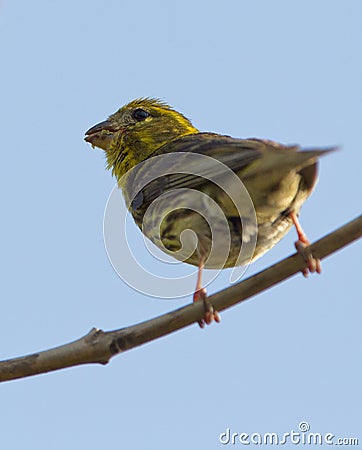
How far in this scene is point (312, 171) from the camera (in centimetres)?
558

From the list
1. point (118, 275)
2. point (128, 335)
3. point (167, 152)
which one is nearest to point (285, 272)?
point (128, 335)

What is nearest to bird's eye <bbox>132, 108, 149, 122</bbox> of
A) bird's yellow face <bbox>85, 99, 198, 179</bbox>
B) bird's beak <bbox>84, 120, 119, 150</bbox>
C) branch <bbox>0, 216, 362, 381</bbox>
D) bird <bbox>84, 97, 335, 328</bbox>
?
bird's yellow face <bbox>85, 99, 198, 179</bbox>

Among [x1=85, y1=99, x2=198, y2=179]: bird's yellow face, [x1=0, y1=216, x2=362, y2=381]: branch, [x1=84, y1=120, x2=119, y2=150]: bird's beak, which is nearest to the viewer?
[x1=0, y1=216, x2=362, y2=381]: branch

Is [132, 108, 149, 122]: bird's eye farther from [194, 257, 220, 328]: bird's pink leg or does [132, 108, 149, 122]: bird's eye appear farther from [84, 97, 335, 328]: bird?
[194, 257, 220, 328]: bird's pink leg

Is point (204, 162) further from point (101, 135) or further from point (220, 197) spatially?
point (101, 135)

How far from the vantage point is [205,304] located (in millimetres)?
4406

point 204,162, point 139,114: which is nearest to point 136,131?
point 139,114

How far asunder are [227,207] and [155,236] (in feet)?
3.19

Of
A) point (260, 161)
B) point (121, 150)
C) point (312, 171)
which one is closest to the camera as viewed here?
point (260, 161)

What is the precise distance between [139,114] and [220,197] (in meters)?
2.90

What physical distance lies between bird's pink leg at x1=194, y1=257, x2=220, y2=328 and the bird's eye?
258 centimetres

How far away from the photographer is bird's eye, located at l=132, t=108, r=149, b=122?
8336 millimetres

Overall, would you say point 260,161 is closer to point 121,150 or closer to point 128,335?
point 128,335

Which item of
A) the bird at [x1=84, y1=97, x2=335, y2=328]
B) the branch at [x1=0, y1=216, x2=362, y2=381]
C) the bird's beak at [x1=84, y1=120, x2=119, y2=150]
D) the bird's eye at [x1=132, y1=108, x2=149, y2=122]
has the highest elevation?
the bird's eye at [x1=132, y1=108, x2=149, y2=122]
